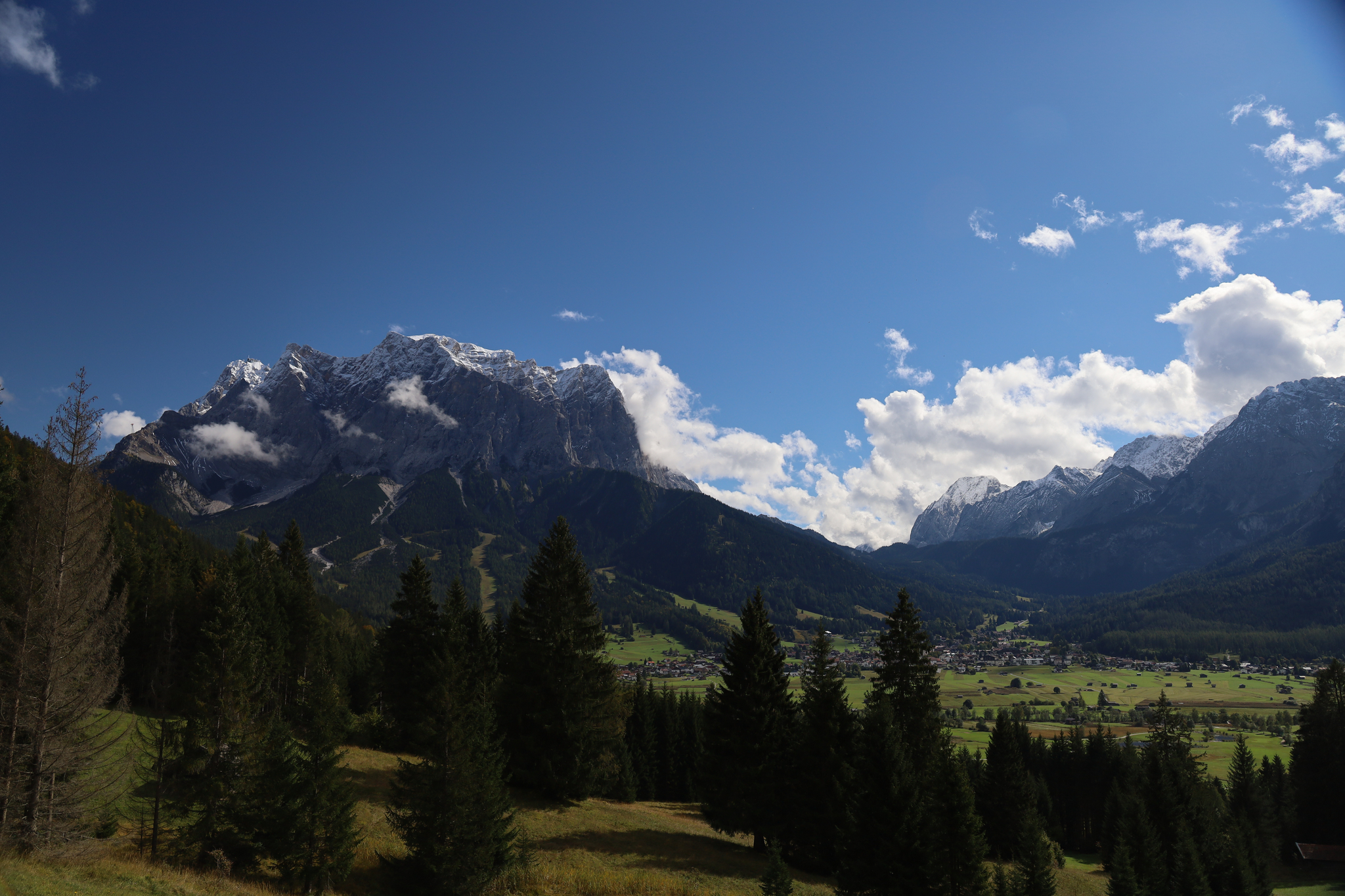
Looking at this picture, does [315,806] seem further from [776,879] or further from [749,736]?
[749,736]

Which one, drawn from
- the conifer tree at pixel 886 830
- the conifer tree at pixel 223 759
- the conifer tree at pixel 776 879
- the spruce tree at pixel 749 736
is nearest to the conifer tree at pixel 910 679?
the spruce tree at pixel 749 736

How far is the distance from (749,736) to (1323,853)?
2903 inches

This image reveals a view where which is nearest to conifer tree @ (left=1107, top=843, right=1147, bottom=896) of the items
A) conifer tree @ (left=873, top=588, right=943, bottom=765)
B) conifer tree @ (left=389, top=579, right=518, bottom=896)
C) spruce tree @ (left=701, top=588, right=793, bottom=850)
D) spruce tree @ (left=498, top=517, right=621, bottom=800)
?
conifer tree @ (left=873, top=588, right=943, bottom=765)

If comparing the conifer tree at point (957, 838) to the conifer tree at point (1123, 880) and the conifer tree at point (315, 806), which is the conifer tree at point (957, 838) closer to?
the conifer tree at point (1123, 880)

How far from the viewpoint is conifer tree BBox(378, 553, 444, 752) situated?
151 feet

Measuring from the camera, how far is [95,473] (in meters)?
26.7

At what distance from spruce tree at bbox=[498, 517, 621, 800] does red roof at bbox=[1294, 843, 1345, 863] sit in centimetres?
7589

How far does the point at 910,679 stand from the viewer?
40.2 meters

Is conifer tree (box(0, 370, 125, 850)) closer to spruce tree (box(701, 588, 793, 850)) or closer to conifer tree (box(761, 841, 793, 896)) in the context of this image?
conifer tree (box(761, 841, 793, 896))

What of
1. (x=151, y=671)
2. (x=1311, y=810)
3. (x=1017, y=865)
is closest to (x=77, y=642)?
(x=151, y=671)

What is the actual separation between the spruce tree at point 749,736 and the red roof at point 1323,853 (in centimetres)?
6973

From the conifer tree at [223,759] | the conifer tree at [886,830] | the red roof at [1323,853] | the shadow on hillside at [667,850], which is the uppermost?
the conifer tree at [223,759]

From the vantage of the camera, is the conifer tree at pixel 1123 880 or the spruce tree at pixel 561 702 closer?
the spruce tree at pixel 561 702

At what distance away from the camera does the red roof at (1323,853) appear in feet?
207
